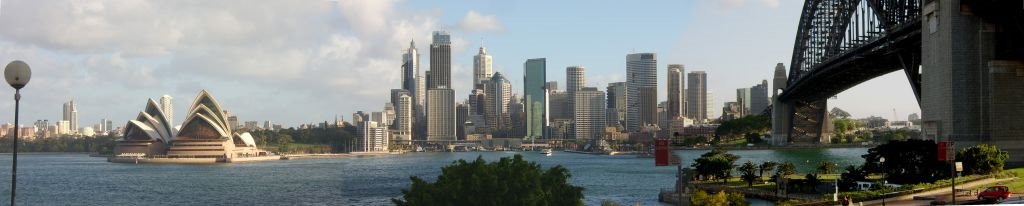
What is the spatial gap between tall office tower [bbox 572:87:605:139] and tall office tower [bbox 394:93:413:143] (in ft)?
120

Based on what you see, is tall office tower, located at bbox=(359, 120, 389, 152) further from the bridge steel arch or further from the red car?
the red car

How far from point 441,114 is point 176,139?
69.4 meters

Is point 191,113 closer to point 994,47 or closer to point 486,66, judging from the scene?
point 486,66

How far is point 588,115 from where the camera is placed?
16600cm

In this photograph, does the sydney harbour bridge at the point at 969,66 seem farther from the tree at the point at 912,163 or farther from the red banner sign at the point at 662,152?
the red banner sign at the point at 662,152

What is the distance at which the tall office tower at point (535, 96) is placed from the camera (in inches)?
6476

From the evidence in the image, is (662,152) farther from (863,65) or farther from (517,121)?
(517,121)

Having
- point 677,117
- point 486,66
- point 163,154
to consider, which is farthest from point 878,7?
point 486,66

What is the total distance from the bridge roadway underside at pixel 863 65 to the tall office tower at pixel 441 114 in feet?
315

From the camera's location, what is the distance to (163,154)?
398 feet

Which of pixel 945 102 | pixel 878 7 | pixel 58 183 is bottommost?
pixel 58 183

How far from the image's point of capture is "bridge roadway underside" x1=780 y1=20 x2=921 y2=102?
42.2 meters

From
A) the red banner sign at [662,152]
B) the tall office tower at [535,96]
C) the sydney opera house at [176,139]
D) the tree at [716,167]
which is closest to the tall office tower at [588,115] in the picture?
the tall office tower at [535,96]

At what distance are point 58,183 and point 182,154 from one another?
49973mm
